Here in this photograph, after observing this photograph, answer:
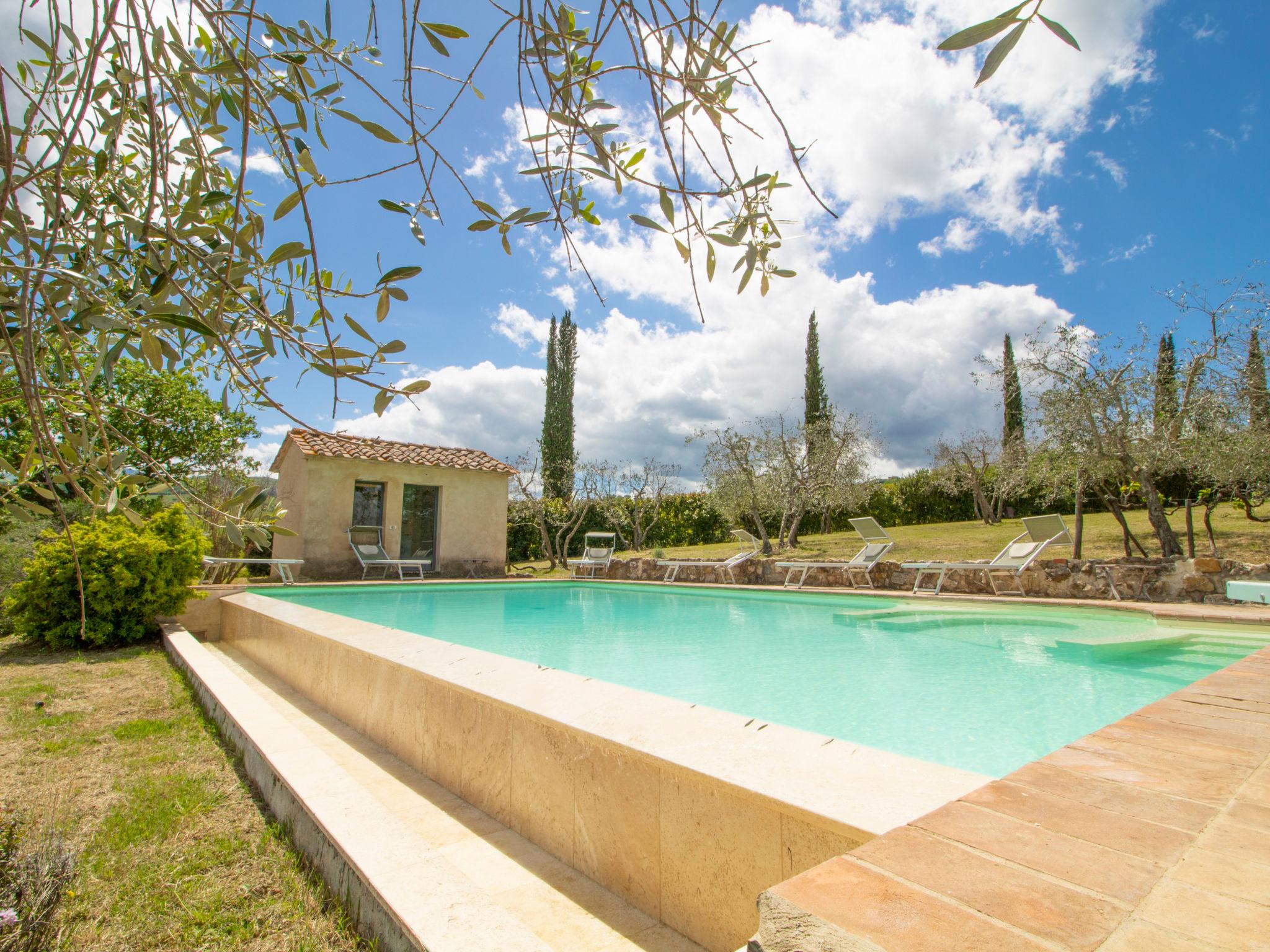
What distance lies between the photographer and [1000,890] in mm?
1112

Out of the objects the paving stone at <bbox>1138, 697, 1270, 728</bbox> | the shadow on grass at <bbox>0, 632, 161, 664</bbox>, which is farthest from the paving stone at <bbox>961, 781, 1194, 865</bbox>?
the shadow on grass at <bbox>0, 632, 161, 664</bbox>

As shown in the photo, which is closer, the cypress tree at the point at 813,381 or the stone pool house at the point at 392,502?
the stone pool house at the point at 392,502

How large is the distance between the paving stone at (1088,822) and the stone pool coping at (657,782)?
0.15 meters

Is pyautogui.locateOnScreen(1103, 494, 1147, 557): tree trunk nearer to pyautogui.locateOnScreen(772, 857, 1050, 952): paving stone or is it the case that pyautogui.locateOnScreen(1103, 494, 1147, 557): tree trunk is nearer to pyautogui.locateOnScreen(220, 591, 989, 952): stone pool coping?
pyautogui.locateOnScreen(220, 591, 989, 952): stone pool coping

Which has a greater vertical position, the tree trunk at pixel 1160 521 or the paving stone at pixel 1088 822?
the tree trunk at pixel 1160 521

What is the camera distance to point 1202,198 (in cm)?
1041

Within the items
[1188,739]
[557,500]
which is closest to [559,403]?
[557,500]

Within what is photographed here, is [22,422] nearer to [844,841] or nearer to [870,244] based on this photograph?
[870,244]

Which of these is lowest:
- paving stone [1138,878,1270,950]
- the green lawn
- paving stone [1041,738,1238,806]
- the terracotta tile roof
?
paving stone [1041,738,1238,806]

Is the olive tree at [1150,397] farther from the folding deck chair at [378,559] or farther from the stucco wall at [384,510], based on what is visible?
the folding deck chair at [378,559]

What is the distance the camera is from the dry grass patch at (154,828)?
232 cm

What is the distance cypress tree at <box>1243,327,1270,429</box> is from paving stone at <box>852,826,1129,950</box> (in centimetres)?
1366

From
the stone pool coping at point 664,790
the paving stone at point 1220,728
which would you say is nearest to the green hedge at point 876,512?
the stone pool coping at point 664,790

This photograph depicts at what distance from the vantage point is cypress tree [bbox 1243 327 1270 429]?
10.8 metres
